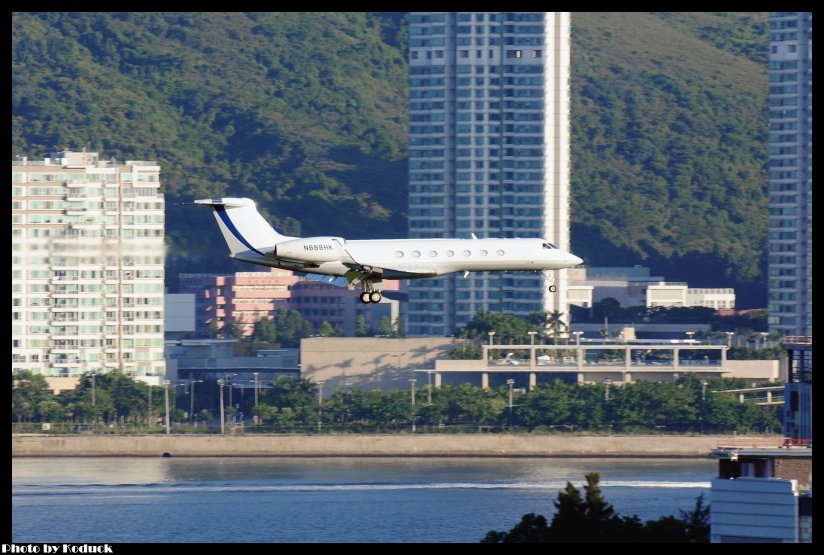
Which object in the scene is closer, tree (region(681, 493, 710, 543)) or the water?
tree (region(681, 493, 710, 543))

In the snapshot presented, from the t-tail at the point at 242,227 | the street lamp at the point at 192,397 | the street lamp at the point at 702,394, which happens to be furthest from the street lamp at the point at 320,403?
the t-tail at the point at 242,227

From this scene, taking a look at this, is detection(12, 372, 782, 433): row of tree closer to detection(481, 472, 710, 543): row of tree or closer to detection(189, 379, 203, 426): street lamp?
detection(189, 379, 203, 426): street lamp

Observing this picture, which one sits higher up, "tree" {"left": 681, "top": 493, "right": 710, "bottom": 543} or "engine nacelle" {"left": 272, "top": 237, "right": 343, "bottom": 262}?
"engine nacelle" {"left": 272, "top": 237, "right": 343, "bottom": 262}

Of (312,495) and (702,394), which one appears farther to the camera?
(702,394)

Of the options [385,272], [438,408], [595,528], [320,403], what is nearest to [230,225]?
[385,272]

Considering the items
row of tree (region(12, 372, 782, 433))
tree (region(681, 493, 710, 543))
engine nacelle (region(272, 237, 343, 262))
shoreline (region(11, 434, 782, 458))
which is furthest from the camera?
row of tree (region(12, 372, 782, 433))

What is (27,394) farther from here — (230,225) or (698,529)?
(698,529)

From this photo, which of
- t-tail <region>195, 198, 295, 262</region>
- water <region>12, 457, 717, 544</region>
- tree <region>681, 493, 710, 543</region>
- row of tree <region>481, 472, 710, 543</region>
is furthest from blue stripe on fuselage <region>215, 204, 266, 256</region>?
water <region>12, 457, 717, 544</region>
